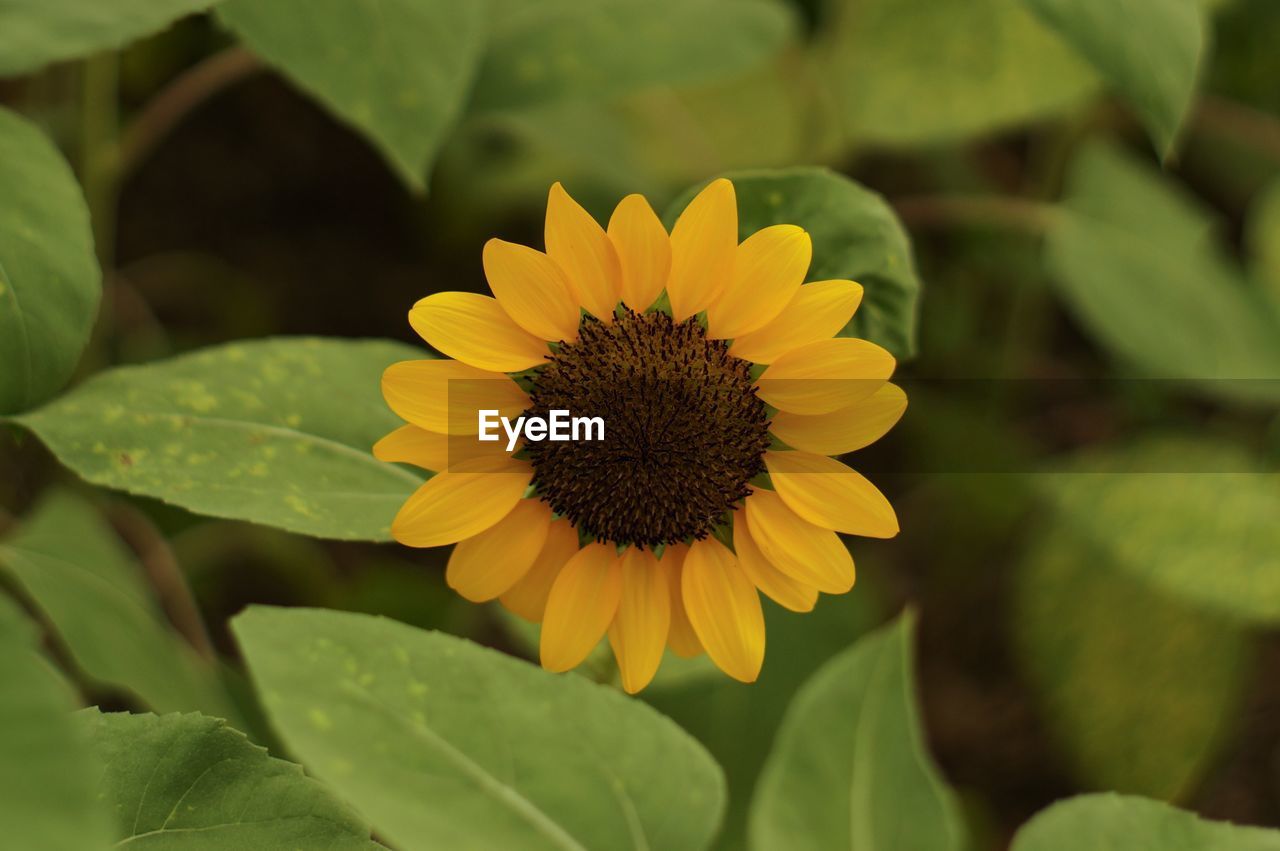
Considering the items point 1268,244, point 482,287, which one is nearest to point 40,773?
point 482,287

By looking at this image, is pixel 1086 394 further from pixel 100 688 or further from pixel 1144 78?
pixel 100 688

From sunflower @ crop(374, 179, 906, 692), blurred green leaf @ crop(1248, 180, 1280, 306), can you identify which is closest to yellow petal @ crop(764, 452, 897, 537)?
sunflower @ crop(374, 179, 906, 692)

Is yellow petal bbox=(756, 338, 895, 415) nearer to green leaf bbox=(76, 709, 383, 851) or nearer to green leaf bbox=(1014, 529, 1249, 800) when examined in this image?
green leaf bbox=(76, 709, 383, 851)

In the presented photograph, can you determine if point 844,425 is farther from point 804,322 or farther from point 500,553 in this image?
point 500,553

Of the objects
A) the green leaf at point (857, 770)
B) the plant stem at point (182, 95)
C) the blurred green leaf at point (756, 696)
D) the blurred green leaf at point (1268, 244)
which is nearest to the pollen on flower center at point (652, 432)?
the green leaf at point (857, 770)

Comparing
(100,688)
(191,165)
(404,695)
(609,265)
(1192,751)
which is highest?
(609,265)

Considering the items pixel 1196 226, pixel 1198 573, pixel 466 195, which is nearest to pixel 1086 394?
pixel 1196 226
